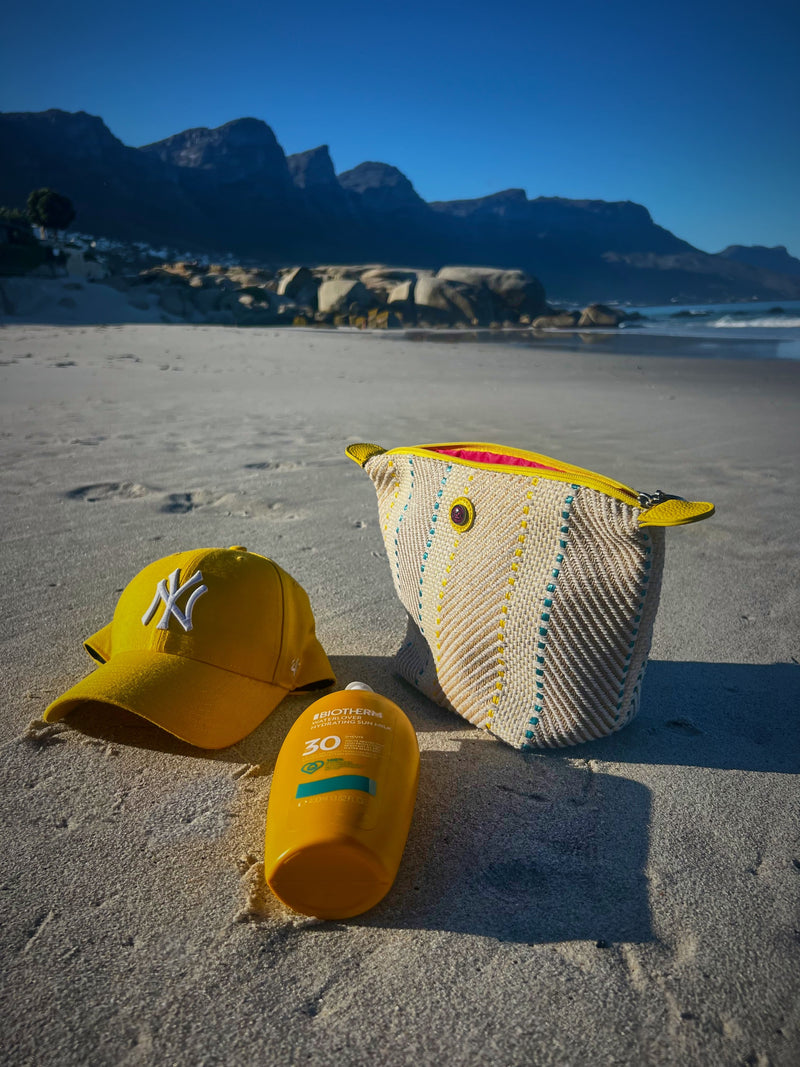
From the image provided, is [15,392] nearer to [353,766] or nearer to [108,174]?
[353,766]

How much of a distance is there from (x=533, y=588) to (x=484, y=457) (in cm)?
47

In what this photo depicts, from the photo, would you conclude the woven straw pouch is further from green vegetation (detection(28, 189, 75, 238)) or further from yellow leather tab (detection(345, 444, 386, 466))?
green vegetation (detection(28, 189, 75, 238))

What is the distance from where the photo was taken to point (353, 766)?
1.26 metres

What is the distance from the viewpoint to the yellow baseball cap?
1.53 metres

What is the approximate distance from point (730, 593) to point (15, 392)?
6861 millimetres

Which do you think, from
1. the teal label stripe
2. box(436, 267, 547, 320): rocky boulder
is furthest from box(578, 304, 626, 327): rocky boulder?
the teal label stripe

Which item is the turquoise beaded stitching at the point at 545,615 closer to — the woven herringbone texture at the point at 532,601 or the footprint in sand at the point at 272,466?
the woven herringbone texture at the point at 532,601

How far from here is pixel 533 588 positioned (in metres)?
1.62

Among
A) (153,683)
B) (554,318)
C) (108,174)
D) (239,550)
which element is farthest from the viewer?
(108,174)

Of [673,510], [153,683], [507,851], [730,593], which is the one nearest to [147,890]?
[153,683]

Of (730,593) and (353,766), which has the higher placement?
(353,766)

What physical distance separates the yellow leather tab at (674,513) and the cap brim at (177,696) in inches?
40.4

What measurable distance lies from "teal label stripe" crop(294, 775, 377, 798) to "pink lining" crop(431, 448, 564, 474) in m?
0.91

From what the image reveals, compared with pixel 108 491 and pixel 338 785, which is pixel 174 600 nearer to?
pixel 338 785
